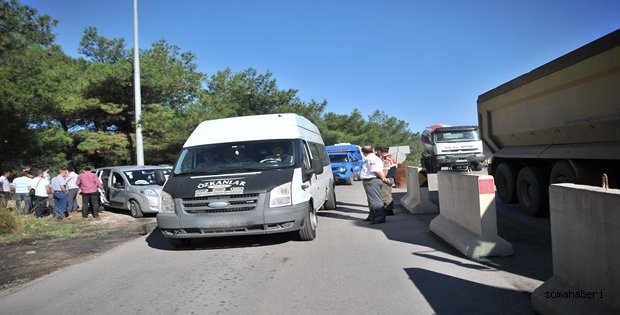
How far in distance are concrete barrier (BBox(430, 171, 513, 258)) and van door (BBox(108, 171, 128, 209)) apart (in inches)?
383

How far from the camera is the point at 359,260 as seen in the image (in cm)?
685

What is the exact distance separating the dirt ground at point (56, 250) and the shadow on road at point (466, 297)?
215 inches

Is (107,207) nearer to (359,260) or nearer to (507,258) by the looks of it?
(359,260)

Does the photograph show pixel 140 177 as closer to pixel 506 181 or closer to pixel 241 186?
pixel 241 186

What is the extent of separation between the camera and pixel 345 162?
24.8 m

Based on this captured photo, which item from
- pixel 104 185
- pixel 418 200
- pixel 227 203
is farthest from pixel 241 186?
pixel 104 185

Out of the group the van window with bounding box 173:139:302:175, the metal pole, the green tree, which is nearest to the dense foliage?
the green tree

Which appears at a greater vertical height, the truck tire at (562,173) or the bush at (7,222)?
the truck tire at (562,173)

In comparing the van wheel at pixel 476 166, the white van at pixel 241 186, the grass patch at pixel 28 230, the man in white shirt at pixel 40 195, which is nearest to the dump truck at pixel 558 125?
the white van at pixel 241 186

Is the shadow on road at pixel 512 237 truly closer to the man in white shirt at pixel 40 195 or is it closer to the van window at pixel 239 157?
the van window at pixel 239 157

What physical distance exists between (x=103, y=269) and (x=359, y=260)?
12.4 ft

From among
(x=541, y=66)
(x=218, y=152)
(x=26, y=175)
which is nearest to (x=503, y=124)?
(x=541, y=66)

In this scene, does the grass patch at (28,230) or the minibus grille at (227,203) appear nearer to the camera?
the minibus grille at (227,203)

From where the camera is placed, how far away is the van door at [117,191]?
14.3m
